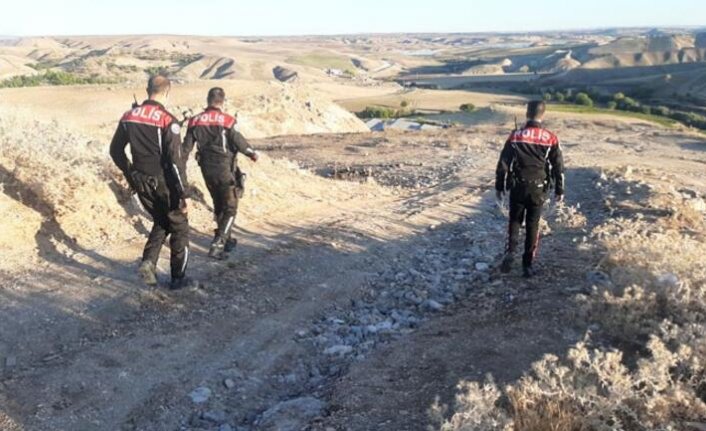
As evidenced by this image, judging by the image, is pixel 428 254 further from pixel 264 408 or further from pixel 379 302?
pixel 264 408

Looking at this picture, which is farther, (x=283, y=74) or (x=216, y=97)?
(x=283, y=74)

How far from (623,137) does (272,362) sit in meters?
26.9

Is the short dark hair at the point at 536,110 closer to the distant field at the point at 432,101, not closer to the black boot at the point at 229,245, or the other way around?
the black boot at the point at 229,245

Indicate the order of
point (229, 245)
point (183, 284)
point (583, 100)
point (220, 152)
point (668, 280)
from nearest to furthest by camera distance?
1. point (668, 280)
2. point (183, 284)
3. point (220, 152)
4. point (229, 245)
5. point (583, 100)

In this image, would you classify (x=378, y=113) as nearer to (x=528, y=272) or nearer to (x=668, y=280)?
(x=528, y=272)

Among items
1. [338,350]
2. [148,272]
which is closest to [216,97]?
[148,272]

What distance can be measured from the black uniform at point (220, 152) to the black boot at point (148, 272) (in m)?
1.25

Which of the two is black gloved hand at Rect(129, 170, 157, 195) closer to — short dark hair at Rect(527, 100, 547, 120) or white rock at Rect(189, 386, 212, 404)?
white rock at Rect(189, 386, 212, 404)

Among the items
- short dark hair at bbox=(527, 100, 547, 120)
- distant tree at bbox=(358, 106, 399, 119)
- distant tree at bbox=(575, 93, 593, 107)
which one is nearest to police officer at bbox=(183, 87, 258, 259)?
short dark hair at bbox=(527, 100, 547, 120)

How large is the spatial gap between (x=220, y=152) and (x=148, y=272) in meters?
1.71

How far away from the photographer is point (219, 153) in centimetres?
789

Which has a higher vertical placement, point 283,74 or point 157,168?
point 157,168

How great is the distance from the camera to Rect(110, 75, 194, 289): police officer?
6.53m

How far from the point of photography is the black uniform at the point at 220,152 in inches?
308
